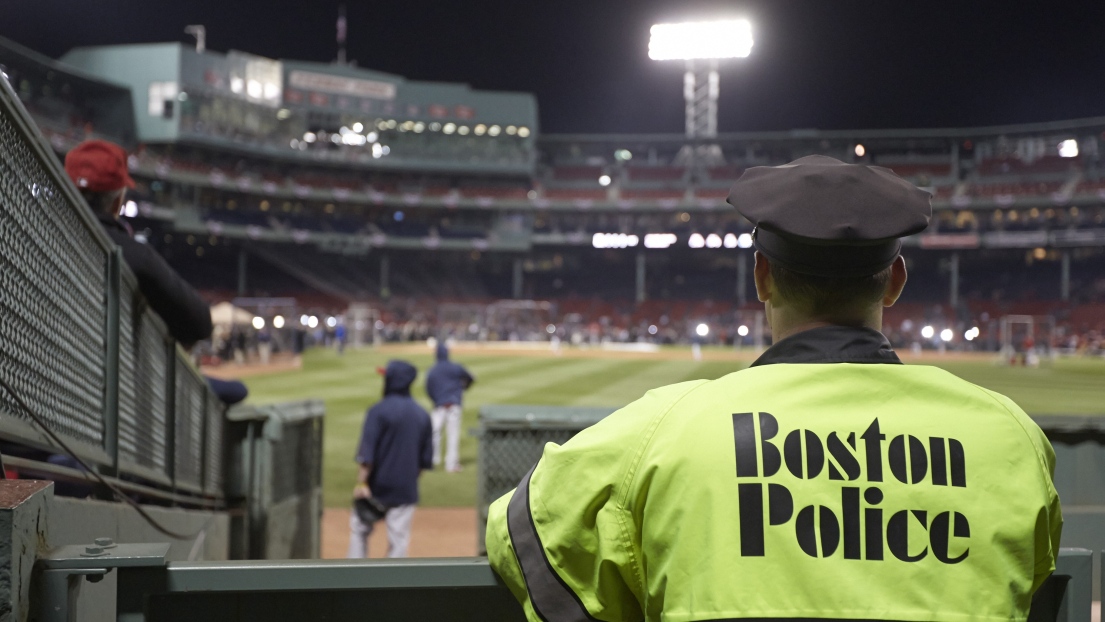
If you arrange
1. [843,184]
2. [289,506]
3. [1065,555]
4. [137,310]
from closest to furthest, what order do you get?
[843,184] < [1065,555] < [137,310] < [289,506]

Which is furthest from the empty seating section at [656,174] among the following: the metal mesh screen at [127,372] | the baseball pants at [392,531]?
the metal mesh screen at [127,372]

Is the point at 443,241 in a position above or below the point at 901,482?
above

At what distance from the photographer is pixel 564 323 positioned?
2077 inches

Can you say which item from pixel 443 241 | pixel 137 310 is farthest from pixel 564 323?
pixel 137 310

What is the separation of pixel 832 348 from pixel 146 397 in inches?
135

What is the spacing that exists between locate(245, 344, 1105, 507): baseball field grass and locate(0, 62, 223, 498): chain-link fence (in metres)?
7.18

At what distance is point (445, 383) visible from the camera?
38.2ft

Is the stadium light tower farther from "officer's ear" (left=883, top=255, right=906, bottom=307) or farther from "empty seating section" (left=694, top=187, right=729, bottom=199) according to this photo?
"officer's ear" (left=883, top=255, right=906, bottom=307)

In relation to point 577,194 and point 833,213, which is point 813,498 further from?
point 577,194

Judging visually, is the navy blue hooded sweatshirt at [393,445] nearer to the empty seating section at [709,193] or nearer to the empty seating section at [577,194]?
the empty seating section at [709,193]

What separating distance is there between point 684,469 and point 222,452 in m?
5.94

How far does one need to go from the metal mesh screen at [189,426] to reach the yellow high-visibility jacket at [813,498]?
3.83 meters

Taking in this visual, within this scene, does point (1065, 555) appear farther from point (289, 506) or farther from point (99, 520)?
point (289, 506)

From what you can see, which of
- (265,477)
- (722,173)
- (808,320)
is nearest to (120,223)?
(808,320)
